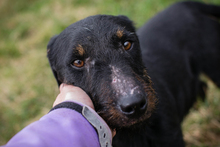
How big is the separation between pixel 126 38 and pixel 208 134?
9.59 feet

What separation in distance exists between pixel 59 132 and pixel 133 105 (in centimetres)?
68

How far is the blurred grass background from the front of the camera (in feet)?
14.8

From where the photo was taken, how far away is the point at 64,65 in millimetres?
2633

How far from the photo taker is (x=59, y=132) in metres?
1.60

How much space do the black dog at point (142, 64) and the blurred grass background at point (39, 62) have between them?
61 cm

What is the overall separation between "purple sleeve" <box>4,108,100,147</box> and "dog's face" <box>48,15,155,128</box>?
36 cm

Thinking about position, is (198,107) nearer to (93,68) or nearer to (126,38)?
(126,38)

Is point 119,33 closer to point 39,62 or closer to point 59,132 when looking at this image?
point 59,132

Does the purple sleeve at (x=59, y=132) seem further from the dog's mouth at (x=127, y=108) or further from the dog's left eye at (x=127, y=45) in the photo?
the dog's left eye at (x=127, y=45)

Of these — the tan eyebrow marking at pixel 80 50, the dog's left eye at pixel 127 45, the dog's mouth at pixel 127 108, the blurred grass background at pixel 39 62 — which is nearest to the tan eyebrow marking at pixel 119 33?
the dog's left eye at pixel 127 45

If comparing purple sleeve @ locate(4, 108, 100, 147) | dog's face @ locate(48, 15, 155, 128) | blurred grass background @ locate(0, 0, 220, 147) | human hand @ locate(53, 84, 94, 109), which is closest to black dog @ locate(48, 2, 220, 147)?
dog's face @ locate(48, 15, 155, 128)

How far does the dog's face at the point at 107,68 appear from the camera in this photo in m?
1.97

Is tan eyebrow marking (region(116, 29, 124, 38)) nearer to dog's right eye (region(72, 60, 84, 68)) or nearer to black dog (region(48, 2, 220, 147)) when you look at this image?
black dog (region(48, 2, 220, 147))

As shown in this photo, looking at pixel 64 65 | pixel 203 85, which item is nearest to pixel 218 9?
pixel 203 85
